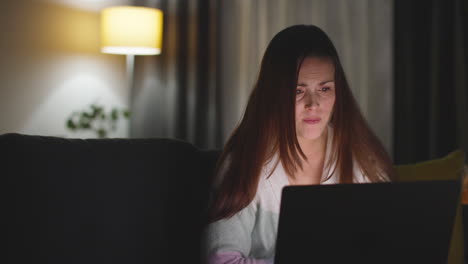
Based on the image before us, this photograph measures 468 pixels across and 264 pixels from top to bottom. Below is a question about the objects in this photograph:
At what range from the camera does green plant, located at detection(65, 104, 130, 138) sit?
357 centimetres

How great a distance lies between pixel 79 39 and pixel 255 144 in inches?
109

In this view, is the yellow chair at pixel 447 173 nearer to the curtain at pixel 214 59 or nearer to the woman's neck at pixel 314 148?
the woman's neck at pixel 314 148

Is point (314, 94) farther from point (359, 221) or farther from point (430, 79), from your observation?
point (430, 79)

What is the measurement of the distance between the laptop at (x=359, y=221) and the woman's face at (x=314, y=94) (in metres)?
0.46

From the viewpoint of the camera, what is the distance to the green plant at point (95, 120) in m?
3.57

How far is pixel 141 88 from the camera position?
405 cm

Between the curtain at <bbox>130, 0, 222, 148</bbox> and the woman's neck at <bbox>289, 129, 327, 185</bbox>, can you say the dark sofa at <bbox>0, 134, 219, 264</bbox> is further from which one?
the curtain at <bbox>130, 0, 222, 148</bbox>

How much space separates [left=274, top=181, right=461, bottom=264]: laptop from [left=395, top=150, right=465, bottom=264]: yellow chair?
689 millimetres

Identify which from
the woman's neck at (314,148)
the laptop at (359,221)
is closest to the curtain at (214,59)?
the woman's neck at (314,148)

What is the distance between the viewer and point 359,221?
36.4 inches

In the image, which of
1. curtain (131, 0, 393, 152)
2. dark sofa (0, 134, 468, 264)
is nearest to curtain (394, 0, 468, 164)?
curtain (131, 0, 393, 152)

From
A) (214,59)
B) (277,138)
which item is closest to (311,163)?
(277,138)

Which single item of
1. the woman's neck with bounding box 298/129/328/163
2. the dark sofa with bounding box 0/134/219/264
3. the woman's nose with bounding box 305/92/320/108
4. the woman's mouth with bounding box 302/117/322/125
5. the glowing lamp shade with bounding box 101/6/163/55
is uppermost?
the glowing lamp shade with bounding box 101/6/163/55

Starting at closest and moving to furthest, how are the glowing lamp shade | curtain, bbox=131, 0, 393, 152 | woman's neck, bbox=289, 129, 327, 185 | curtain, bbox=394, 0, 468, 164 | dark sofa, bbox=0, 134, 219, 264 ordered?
dark sofa, bbox=0, 134, 219, 264, woman's neck, bbox=289, 129, 327, 185, curtain, bbox=394, 0, 468, 164, curtain, bbox=131, 0, 393, 152, the glowing lamp shade
